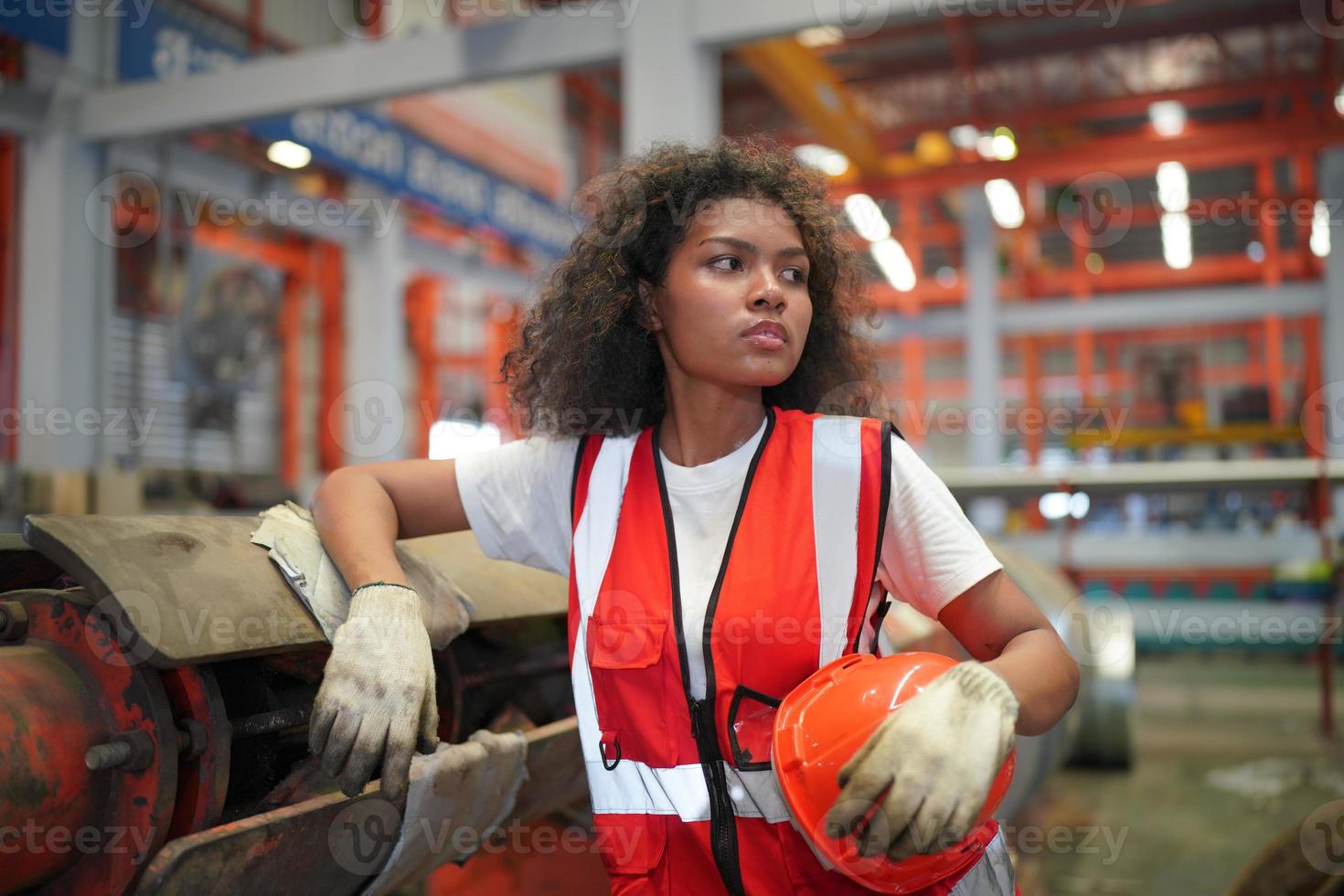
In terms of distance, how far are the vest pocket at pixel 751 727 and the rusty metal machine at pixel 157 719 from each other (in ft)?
1.83

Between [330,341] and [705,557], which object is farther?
[330,341]

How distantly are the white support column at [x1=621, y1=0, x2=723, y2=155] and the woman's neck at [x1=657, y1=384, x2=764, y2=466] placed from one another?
9.57 feet

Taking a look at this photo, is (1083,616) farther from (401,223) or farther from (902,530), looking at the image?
(401,223)

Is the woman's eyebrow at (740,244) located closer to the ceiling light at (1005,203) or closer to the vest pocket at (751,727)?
the vest pocket at (751,727)

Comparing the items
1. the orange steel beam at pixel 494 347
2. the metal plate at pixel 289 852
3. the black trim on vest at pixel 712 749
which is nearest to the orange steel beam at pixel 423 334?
the orange steel beam at pixel 494 347

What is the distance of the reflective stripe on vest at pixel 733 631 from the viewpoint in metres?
1.38

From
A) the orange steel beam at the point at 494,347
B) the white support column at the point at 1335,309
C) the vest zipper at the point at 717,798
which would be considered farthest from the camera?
the orange steel beam at the point at 494,347

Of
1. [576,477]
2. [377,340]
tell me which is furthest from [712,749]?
[377,340]

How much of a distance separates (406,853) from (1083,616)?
3.51 metres

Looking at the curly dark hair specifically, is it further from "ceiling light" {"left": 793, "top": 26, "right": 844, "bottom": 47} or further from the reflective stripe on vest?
"ceiling light" {"left": 793, "top": 26, "right": 844, "bottom": 47}

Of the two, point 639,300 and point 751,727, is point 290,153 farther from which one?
point 751,727

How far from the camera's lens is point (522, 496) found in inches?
66.1

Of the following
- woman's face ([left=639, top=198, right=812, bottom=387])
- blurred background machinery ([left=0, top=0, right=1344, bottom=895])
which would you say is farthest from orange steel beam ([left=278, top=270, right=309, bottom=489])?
woman's face ([left=639, top=198, right=812, bottom=387])

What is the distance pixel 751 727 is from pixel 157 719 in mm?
758
